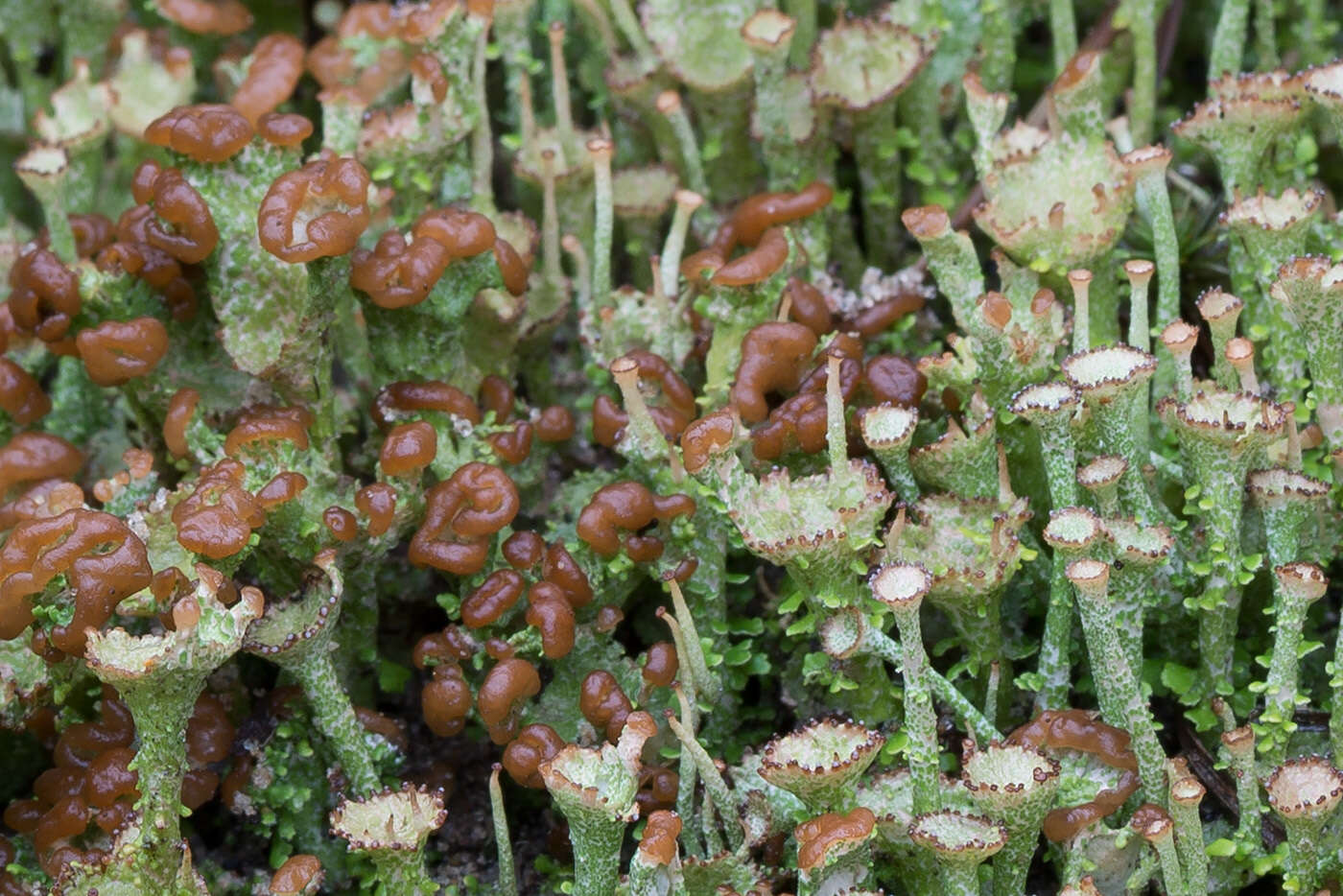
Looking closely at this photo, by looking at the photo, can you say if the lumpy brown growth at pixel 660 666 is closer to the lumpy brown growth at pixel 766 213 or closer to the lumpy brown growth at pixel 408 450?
the lumpy brown growth at pixel 408 450

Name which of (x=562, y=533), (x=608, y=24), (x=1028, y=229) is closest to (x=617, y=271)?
(x=608, y=24)

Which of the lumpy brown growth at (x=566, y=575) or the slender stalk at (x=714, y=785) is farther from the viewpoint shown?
the lumpy brown growth at (x=566, y=575)

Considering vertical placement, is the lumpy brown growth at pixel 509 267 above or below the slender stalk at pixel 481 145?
below

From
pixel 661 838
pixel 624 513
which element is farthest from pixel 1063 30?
pixel 661 838

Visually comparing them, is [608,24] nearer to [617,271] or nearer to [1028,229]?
[617,271]

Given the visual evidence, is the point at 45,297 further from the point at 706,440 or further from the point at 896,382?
the point at 896,382

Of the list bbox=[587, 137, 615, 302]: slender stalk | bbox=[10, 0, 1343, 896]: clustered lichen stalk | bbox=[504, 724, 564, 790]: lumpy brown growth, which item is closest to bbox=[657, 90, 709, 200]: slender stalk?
bbox=[10, 0, 1343, 896]: clustered lichen stalk

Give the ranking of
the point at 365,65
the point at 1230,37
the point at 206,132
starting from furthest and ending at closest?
the point at 365,65 < the point at 1230,37 < the point at 206,132

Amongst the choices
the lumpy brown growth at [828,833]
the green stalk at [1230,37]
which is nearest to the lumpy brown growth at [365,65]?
the green stalk at [1230,37]
